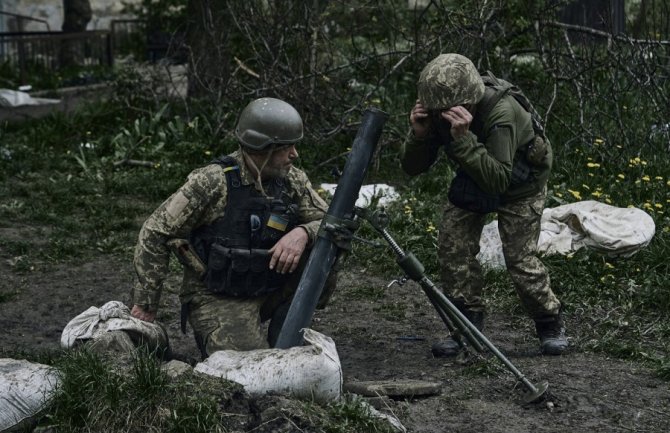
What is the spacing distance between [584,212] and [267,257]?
10.2 ft

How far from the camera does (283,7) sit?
1056 centimetres

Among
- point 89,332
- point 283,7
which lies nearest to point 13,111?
point 283,7

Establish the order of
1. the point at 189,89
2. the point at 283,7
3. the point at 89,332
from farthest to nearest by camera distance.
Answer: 1. the point at 189,89
2. the point at 283,7
3. the point at 89,332

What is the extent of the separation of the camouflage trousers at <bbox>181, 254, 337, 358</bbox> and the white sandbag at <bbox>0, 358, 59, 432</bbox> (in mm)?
960

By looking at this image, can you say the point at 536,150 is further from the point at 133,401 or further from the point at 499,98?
the point at 133,401

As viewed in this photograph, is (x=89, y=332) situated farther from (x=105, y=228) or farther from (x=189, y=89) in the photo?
(x=189, y=89)

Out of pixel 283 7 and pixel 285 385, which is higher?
pixel 283 7

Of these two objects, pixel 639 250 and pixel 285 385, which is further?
pixel 639 250

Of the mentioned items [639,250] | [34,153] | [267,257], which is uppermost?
[267,257]

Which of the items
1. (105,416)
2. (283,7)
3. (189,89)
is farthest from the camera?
(189,89)

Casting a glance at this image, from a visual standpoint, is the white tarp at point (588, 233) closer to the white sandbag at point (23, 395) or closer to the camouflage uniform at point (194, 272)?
the camouflage uniform at point (194, 272)

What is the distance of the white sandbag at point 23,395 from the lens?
14.5 feet

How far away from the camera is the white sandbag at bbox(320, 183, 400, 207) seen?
349 inches

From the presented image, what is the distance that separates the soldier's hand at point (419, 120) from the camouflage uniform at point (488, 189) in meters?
0.05
